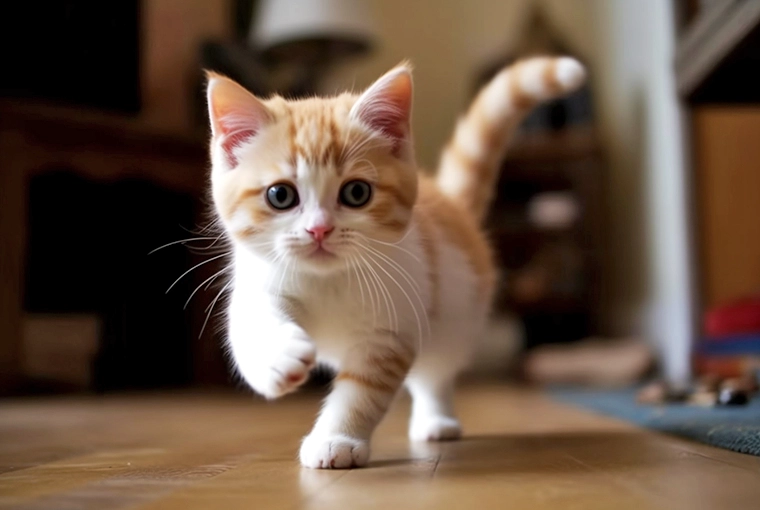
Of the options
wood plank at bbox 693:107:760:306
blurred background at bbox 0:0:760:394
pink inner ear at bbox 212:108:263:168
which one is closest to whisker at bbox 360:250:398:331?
pink inner ear at bbox 212:108:263:168

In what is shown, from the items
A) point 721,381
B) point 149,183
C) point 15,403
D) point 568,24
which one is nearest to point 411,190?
point 721,381

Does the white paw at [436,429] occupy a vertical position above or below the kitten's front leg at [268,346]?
below

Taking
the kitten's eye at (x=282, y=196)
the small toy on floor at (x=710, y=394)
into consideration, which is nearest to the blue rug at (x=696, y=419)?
the small toy on floor at (x=710, y=394)

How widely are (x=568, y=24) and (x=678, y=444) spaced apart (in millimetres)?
2858

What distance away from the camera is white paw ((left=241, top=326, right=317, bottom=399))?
92cm

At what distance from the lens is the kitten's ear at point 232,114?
1.04m

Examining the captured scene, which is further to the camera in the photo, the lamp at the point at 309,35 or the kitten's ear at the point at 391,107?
the lamp at the point at 309,35

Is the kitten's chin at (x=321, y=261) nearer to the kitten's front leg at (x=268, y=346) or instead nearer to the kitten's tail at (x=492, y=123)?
the kitten's front leg at (x=268, y=346)

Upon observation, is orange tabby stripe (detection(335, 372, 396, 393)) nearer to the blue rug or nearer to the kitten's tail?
the blue rug

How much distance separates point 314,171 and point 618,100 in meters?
2.69

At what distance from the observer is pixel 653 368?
2.76 metres

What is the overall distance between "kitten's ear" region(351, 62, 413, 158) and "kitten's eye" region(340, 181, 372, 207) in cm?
11

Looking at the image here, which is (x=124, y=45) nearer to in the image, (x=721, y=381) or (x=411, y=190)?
(x=411, y=190)

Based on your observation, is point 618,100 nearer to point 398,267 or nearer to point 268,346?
point 398,267
